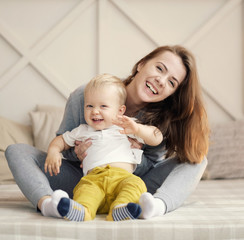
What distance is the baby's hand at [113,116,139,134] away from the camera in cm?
138

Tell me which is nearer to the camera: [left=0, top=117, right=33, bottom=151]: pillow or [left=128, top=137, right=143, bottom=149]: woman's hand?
[left=128, top=137, right=143, bottom=149]: woman's hand

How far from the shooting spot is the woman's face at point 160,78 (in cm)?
161

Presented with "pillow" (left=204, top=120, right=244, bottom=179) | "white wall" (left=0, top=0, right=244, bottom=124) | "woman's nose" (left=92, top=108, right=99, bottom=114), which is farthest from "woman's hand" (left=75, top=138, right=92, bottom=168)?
"white wall" (left=0, top=0, right=244, bottom=124)

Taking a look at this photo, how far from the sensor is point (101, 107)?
4.81 feet

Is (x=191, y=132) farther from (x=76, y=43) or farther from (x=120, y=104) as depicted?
(x=76, y=43)

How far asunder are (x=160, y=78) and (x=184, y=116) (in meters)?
0.18

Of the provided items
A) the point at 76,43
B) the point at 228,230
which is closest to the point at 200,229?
the point at 228,230

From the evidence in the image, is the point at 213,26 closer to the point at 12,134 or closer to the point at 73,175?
the point at 12,134

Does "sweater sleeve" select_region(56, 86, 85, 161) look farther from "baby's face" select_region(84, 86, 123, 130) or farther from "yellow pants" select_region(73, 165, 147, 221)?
"yellow pants" select_region(73, 165, 147, 221)

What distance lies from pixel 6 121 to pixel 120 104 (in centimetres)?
119

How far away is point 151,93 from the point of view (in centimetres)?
161

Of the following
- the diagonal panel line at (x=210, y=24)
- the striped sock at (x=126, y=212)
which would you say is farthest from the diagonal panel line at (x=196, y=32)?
the striped sock at (x=126, y=212)

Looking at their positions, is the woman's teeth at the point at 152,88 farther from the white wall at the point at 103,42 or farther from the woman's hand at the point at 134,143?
the white wall at the point at 103,42

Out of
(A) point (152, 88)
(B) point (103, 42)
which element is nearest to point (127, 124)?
(A) point (152, 88)
